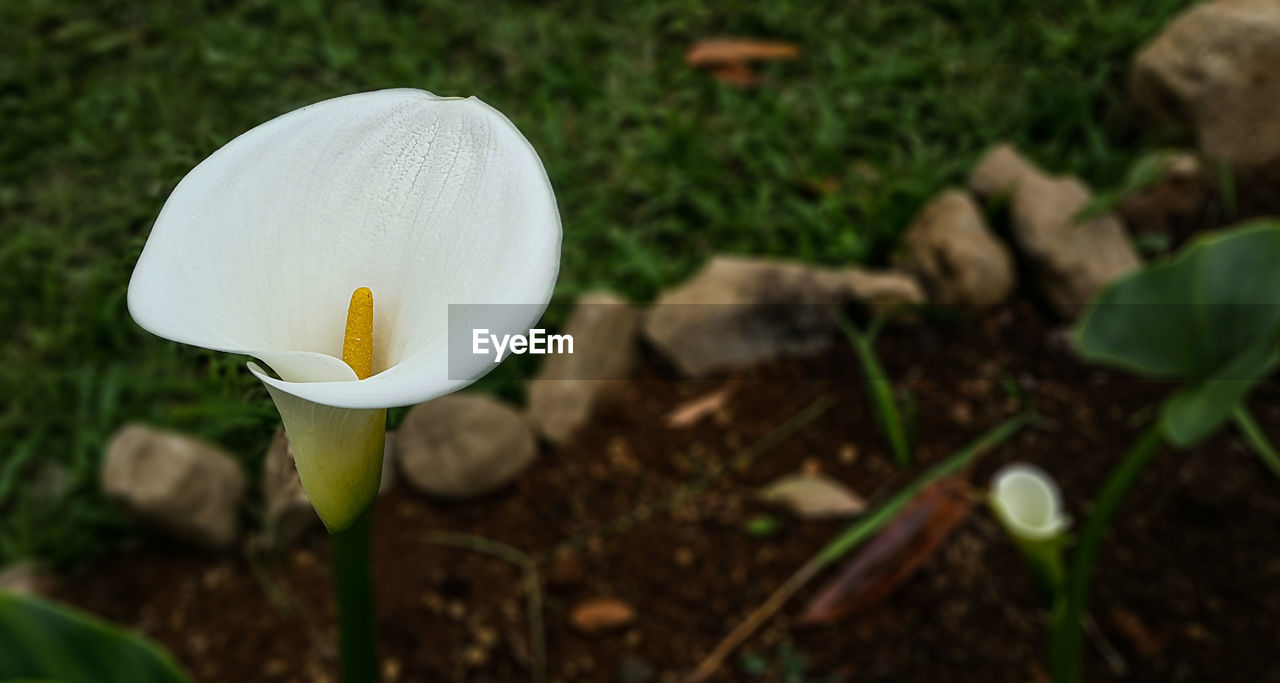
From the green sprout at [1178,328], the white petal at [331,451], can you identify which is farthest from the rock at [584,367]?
the white petal at [331,451]

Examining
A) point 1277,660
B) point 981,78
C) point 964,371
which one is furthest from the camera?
point 981,78

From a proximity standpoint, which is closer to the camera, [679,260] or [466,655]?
[466,655]

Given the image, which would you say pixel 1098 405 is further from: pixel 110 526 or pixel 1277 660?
pixel 110 526

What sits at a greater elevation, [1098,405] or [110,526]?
[1098,405]

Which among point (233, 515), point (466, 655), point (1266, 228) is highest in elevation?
point (1266, 228)

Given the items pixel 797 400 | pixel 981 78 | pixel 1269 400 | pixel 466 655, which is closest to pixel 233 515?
pixel 466 655

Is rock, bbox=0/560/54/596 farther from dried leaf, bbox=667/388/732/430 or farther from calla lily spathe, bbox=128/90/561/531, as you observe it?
calla lily spathe, bbox=128/90/561/531

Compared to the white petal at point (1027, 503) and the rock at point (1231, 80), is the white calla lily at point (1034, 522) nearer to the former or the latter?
the white petal at point (1027, 503)

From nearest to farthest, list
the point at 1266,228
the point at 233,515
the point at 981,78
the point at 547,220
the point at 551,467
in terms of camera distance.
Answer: the point at 547,220, the point at 1266,228, the point at 233,515, the point at 551,467, the point at 981,78

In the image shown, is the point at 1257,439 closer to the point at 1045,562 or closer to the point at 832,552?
the point at 1045,562
